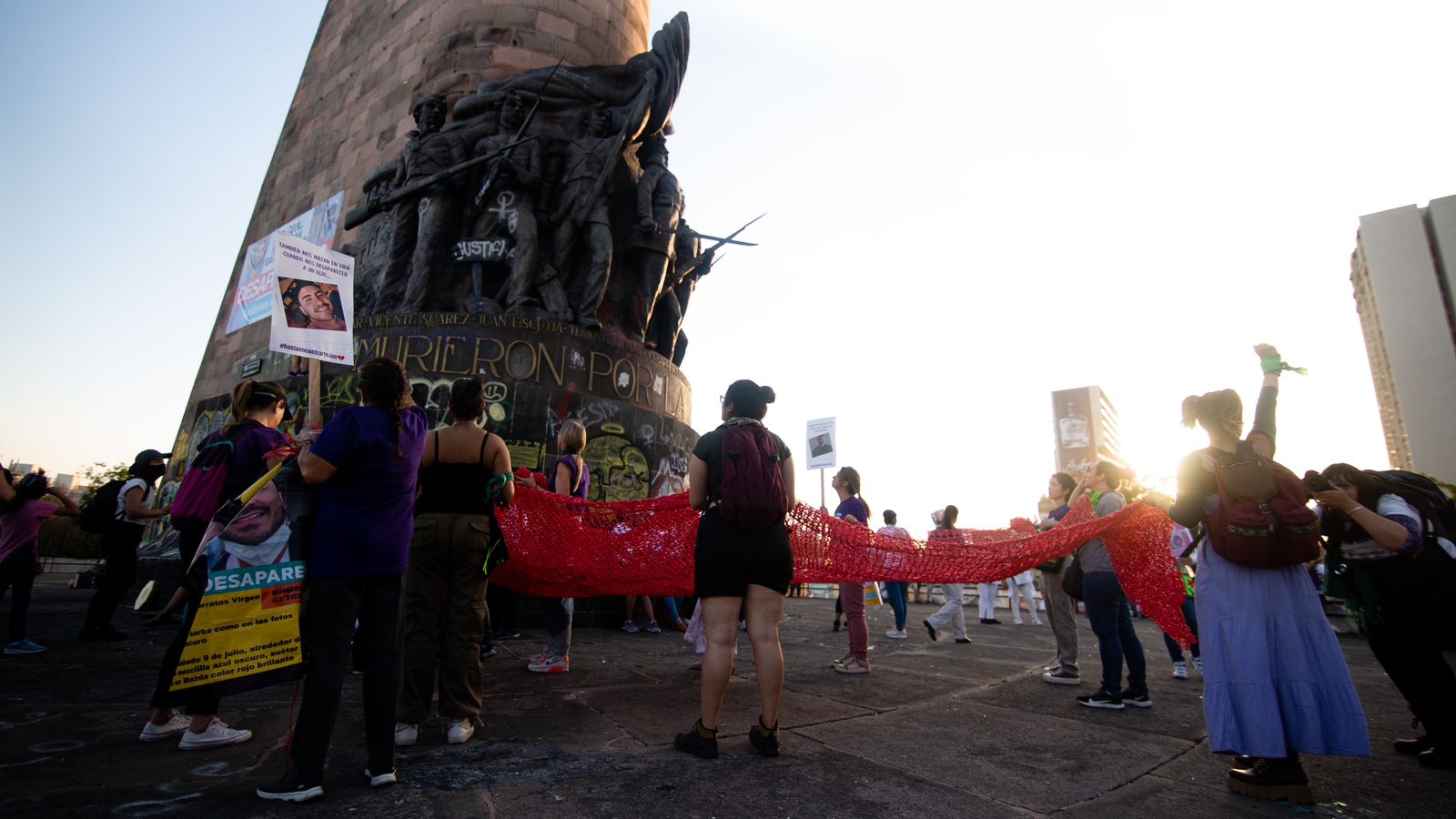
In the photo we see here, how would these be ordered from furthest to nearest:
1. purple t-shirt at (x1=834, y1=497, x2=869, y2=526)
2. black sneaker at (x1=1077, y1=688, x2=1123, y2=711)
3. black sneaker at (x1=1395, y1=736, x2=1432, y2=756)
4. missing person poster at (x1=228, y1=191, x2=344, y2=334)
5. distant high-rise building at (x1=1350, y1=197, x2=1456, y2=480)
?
distant high-rise building at (x1=1350, y1=197, x2=1456, y2=480) → missing person poster at (x1=228, y1=191, x2=344, y2=334) → purple t-shirt at (x1=834, y1=497, x2=869, y2=526) → black sneaker at (x1=1077, y1=688, x2=1123, y2=711) → black sneaker at (x1=1395, y1=736, x2=1432, y2=756)

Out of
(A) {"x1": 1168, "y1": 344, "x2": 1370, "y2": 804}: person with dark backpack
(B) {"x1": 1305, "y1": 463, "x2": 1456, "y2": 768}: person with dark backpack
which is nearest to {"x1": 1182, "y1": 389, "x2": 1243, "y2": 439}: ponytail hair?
(A) {"x1": 1168, "y1": 344, "x2": 1370, "y2": 804}: person with dark backpack

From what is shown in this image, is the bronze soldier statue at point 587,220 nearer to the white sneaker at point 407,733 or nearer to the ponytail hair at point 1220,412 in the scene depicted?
the white sneaker at point 407,733

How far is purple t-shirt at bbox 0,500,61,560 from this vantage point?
529cm

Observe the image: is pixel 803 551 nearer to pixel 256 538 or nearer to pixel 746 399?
pixel 746 399

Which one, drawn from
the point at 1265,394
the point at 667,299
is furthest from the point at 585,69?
the point at 1265,394

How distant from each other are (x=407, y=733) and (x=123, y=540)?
495 centimetres

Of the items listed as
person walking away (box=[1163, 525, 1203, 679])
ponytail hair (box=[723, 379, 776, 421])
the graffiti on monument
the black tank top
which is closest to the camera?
the black tank top

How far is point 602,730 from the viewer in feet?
11.0

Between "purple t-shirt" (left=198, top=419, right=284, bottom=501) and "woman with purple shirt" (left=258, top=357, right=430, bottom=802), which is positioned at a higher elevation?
"purple t-shirt" (left=198, top=419, right=284, bottom=501)

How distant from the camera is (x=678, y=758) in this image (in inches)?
116

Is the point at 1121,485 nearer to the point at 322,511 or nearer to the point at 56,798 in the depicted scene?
the point at 322,511

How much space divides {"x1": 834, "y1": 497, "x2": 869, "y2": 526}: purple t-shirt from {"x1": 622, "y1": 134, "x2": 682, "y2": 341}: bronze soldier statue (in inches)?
211

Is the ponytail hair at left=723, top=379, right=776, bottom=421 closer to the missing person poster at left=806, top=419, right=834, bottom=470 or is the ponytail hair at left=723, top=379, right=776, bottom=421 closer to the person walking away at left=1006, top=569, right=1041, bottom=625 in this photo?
the person walking away at left=1006, top=569, right=1041, bottom=625

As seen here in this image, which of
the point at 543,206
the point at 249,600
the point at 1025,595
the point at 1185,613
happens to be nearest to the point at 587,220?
the point at 543,206
